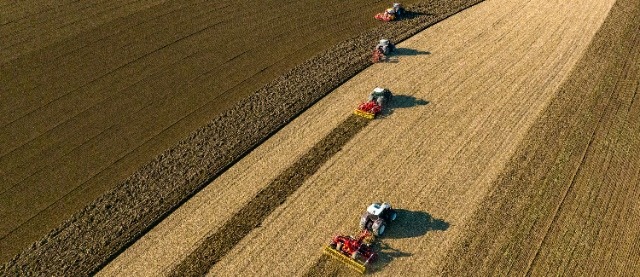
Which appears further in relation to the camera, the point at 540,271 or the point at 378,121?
the point at 378,121

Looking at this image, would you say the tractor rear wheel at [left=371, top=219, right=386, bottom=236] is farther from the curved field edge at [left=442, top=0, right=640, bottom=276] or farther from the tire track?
the tire track

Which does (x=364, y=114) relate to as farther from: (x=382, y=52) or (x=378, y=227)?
(x=378, y=227)

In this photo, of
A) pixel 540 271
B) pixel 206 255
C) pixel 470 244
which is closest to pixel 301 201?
pixel 206 255

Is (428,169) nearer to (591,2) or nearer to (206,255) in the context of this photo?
(206,255)

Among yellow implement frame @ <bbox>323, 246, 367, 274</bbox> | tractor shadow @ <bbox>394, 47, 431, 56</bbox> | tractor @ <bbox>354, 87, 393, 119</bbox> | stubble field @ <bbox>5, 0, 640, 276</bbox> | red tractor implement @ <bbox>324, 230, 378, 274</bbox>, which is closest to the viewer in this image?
yellow implement frame @ <bbox>323, 246, 367, 274</bbox>

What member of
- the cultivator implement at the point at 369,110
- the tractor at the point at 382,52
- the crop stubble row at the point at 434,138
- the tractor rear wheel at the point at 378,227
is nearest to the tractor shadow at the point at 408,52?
the crop stubble row at the point at 434,138

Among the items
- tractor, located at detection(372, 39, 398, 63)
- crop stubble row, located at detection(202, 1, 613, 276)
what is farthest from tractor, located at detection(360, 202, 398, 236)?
tractor, located at detection(372, 39, 398, 63)

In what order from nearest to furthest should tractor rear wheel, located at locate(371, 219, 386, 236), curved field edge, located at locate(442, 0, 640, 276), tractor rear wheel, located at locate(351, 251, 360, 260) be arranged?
1. tractor rear wheel, located at locate(351, 251, 360, 260)
2. curved field edge, located at locate(442, 0, 640, 276)
3. tractor rear wheel, located at locate(371, 219, 386, 236)
